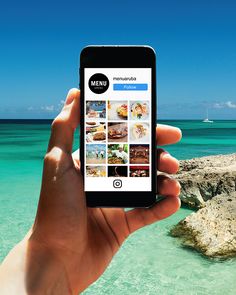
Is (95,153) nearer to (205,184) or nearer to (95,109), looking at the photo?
(95,109)

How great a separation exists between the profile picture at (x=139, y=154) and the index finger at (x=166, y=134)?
0.08 meters

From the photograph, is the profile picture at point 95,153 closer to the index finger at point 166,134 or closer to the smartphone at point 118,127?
the smartphone at point 118,127

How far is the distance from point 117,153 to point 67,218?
18.1 inches

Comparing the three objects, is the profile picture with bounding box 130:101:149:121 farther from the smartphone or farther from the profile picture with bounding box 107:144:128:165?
the profile picture with bounding box 107:144:128:165

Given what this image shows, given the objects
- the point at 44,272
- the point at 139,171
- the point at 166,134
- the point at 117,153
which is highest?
the point at 166,134

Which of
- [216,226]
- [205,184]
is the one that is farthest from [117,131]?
[205,184]

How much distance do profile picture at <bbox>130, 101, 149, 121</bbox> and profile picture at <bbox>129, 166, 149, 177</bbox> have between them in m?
0.27

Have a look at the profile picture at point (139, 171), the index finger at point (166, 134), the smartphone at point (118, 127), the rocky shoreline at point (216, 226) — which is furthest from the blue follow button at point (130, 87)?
the rocky shoreline at point (216, 226)

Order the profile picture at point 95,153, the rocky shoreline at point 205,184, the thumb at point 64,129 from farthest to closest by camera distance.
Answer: the rocky shoreline at point 205,184 → the profile picture at point 95,153 → the thumb at point 64,129

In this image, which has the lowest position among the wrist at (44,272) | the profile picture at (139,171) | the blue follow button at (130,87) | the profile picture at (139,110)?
the wrist at (44,272)

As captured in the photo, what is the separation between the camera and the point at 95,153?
7.91ft

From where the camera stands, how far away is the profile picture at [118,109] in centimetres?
242

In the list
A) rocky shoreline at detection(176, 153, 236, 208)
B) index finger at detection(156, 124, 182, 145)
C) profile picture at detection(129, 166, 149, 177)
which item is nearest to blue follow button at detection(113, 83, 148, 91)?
index finger at detection(156, 124, 182, 145)

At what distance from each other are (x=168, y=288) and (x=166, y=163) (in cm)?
587
